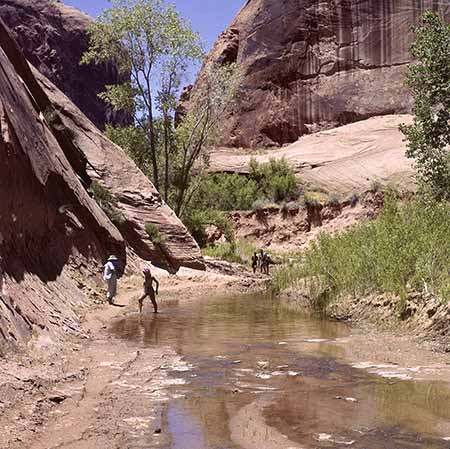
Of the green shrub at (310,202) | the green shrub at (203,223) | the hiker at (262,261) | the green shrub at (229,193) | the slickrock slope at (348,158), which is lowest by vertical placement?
the hiker at (262,261)

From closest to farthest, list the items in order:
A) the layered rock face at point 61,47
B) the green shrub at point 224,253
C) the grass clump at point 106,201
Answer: the grass clump at point 106,201, the green shrub at point 224,253, the layered rock face at point 61,47

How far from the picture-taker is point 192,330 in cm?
1254

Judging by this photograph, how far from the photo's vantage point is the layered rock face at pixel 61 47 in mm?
61750

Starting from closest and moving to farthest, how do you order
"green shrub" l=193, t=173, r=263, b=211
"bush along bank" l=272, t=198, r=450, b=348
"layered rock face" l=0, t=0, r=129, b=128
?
"bush along bank" l=272, t=198, r=450, b=348 → "green shrub" l=193, t=173, r=263, b=211 → "layered rock face" l=0, t=0, r=129, b=128

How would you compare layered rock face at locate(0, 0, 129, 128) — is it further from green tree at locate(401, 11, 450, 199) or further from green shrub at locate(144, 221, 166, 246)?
green tree at locate(401, 11, 450, 199)

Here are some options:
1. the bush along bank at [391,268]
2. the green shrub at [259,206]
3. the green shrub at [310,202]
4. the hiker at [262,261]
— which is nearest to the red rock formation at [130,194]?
the hiker at [262,261]

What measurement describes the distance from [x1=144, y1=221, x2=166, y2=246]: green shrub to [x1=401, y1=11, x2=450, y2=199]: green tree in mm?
9858

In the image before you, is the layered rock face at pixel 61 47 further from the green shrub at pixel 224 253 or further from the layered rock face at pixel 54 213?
the layered rock face at pixel 54 213

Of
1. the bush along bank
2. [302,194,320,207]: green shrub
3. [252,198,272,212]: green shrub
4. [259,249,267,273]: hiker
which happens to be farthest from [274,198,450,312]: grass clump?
[252,198,272,212]: green shrub

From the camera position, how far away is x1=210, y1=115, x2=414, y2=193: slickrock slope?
40.2 metres

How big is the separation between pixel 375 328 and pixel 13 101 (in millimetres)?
9012

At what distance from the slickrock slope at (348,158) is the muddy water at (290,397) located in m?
29.5

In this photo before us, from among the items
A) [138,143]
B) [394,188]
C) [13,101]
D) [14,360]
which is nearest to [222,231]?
[138,143]

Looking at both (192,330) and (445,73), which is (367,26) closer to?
(445,73)
